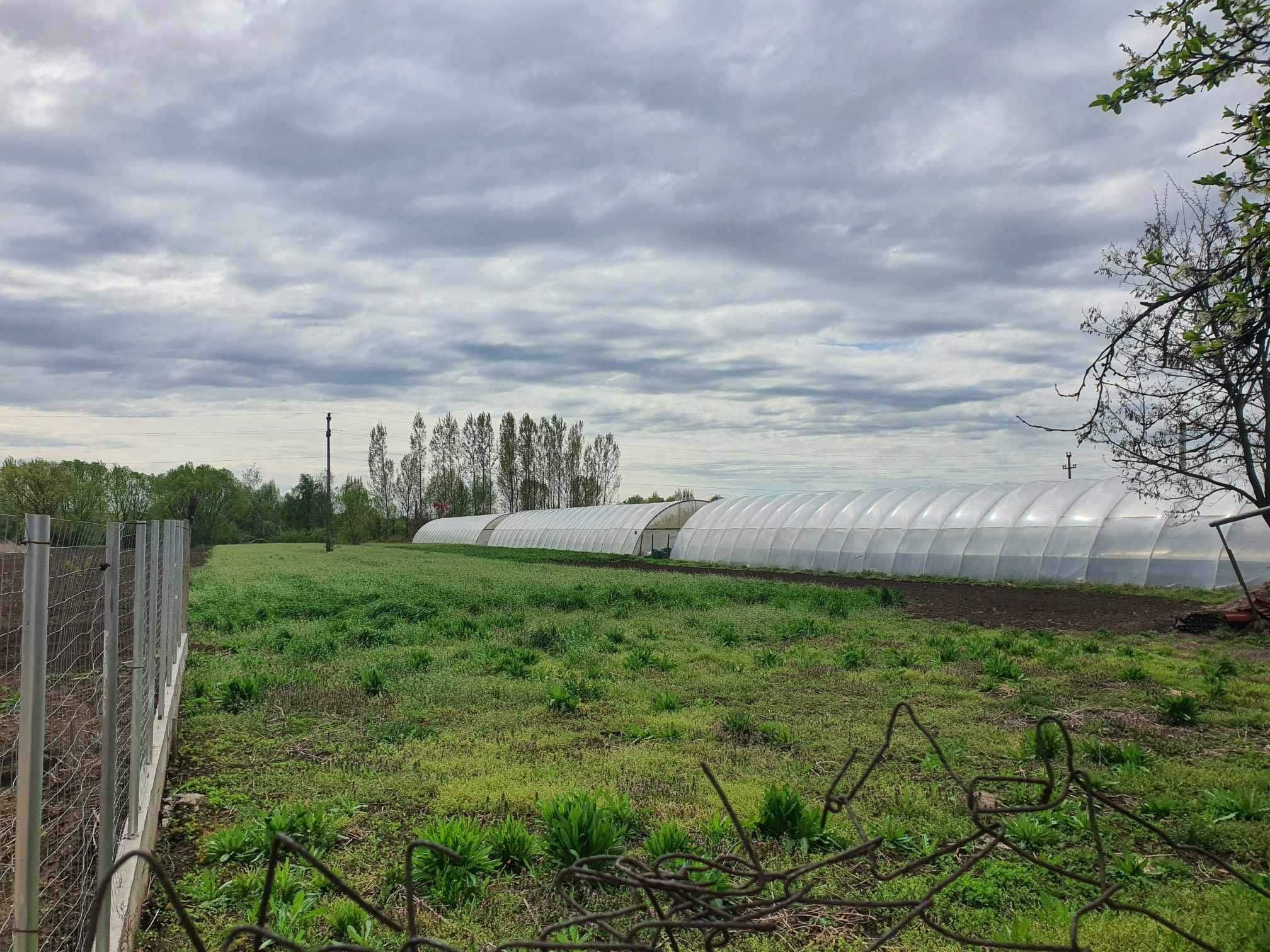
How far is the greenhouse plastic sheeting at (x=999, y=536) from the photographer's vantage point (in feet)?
68.5

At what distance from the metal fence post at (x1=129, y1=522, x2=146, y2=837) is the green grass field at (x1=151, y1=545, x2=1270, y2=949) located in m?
0.54

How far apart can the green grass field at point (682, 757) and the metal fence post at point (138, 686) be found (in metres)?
0.54

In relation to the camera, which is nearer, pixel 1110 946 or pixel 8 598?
pixel 8 598

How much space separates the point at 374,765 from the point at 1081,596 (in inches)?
700

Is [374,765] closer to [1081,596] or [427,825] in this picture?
[427,825]

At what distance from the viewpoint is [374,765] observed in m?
6.85

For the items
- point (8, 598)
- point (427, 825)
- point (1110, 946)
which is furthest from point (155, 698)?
point (1110, 946)

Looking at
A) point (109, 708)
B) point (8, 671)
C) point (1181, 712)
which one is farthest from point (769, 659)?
point (8, 671)

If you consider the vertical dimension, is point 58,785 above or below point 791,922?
above

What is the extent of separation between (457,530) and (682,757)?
6971cm

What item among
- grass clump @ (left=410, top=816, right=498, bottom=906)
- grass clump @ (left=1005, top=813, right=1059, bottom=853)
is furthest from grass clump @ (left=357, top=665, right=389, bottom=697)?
grass clump @ (left=1005, top=813, right=1059, bottom=853)

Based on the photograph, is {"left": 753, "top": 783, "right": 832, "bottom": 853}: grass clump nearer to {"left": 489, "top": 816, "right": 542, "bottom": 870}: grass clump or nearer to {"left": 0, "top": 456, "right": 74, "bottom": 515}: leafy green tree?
{"left": 489, "top": 816, "right": 542, "bottom": 870}: grass clump

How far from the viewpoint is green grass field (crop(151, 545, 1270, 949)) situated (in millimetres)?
4543

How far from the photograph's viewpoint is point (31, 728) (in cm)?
268
